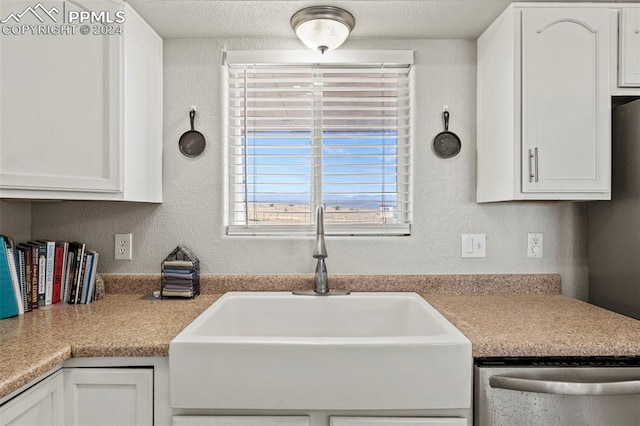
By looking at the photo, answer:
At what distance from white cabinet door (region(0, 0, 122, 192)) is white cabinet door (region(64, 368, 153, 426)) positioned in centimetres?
64

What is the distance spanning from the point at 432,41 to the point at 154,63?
1269mm

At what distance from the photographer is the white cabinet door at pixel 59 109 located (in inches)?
49.7

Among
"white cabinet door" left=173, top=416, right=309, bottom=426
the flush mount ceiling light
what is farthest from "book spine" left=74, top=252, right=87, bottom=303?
the flush mount ceiling light

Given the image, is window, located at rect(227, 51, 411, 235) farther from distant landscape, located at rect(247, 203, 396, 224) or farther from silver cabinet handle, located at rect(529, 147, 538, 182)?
silver cabinet handle, located at rect(529, 147, 538, 182)

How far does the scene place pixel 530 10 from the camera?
149 cm

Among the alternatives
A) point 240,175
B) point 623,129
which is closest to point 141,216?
point 240,175

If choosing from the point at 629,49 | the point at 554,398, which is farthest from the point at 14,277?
the point at 629,49

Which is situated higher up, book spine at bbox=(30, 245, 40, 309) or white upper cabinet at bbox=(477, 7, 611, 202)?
white upper cabinet at bbox=(477, 7, 611, 202)

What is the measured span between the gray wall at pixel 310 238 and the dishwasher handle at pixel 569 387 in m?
0.79

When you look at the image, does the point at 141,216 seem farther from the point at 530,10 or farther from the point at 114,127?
the point at 530,10

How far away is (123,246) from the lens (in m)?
1.84

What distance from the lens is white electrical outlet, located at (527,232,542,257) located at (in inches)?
72.3

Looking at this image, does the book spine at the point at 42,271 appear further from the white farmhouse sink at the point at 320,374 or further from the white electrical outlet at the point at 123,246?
the white farmhouse sink at the point at 320,374

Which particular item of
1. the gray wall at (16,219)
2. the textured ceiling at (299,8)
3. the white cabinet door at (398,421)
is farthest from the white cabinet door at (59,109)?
the white cabinet door at (398,421)
